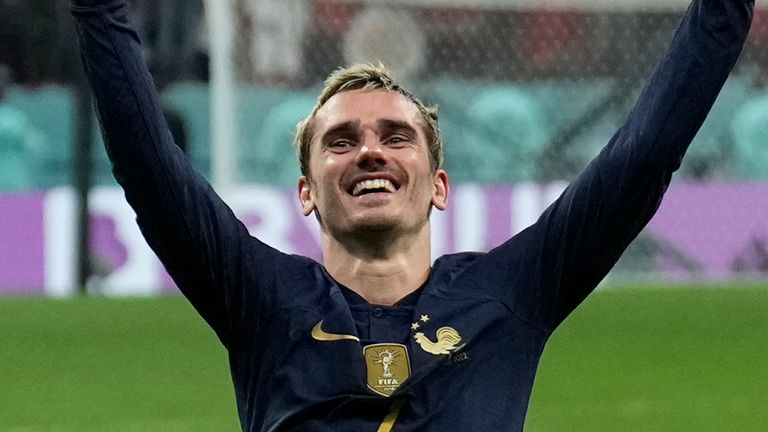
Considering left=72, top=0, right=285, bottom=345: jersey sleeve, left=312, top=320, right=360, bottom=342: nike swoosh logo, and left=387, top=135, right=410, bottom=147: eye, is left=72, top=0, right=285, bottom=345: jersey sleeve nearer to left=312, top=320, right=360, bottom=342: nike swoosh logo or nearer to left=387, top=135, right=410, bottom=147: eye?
left=312, top=320, right=360, bottom=342: nike swoosh logo

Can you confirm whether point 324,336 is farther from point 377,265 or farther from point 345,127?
point 345,127

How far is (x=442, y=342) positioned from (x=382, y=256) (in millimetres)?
274

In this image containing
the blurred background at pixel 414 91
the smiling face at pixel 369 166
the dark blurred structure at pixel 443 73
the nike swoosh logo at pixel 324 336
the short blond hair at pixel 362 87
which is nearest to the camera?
the nike swoosh logo at pixel 324 336

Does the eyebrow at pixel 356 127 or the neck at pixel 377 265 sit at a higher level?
the eyebrow at pixel 356 127

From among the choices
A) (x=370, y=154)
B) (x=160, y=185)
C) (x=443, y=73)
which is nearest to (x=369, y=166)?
(x=370, y=154)

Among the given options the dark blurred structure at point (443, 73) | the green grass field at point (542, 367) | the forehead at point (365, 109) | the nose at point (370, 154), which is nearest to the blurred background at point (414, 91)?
the dark blurred structure at point (443, 73)

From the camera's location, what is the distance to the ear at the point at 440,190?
3.66m

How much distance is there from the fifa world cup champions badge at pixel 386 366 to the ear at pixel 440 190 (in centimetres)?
44

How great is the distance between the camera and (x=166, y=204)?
3.17 metres

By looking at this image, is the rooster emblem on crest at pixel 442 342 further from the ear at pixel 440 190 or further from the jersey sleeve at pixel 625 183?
the ear at pixel 440 190

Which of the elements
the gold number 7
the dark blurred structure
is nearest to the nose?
the gold number 7

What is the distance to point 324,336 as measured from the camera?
3346 mm

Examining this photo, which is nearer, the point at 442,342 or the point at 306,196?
the point at 442,342

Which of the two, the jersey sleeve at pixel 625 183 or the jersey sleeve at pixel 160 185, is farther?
the jersey sleeve at pixel 625 183
